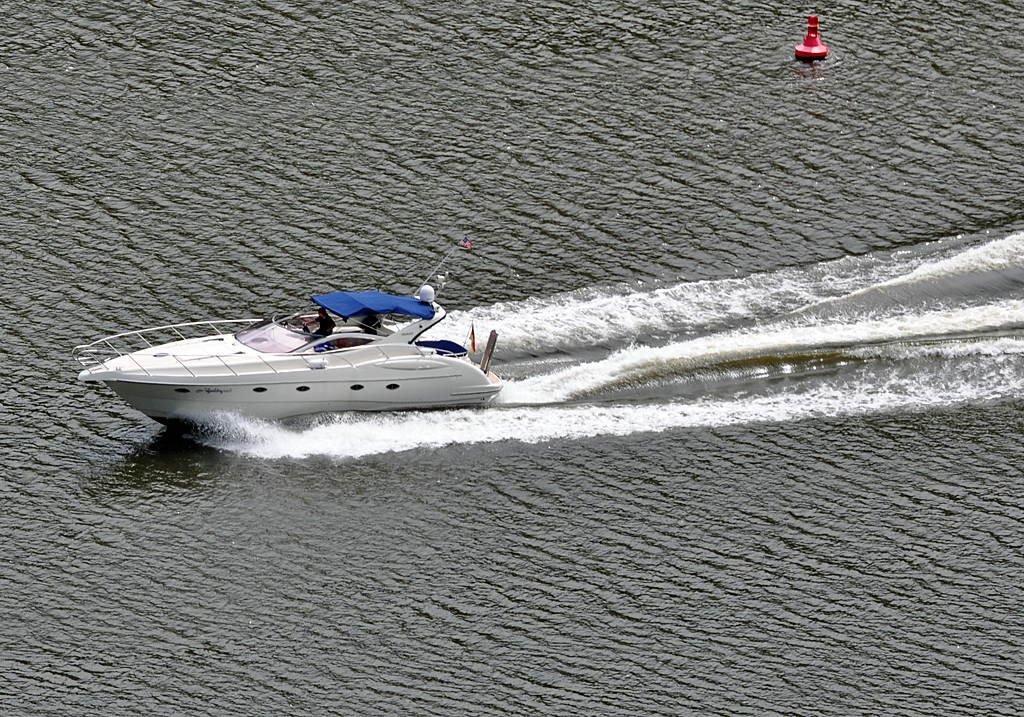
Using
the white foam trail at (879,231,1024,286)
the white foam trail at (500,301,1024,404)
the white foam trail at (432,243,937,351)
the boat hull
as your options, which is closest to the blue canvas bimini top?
the boat hull

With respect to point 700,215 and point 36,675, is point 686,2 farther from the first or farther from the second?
point 36,675

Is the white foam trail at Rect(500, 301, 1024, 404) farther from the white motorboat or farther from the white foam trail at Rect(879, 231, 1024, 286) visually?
the white foam trail at Rect(879, 231, 1024, 286)

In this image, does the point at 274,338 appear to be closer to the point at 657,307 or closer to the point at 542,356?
the point at 542,356

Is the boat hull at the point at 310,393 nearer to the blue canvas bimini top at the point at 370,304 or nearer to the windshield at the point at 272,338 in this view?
the windshield at the point at 272,338

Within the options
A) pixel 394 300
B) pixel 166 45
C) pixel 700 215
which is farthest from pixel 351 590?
pixel 166 45

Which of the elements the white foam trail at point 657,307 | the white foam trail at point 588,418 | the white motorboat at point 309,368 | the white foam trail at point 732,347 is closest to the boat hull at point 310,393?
the white motorboat at point 309,368

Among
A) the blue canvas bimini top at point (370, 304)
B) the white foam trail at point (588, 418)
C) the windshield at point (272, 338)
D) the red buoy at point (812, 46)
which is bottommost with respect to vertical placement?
the white foam trail at point (588, 418)

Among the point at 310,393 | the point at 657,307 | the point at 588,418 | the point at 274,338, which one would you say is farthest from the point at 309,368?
the point at 657,307
